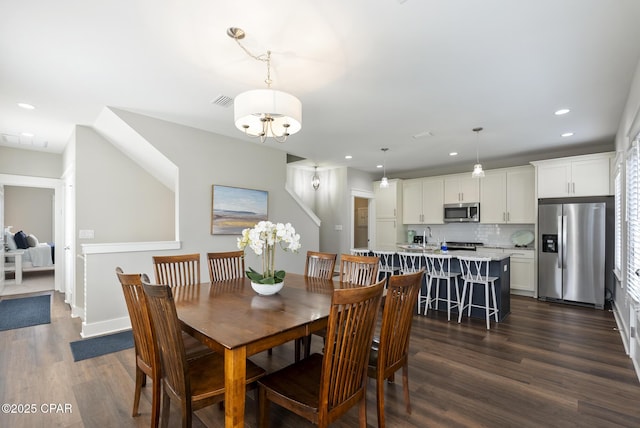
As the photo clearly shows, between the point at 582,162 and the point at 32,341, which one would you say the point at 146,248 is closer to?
the point at 32,341

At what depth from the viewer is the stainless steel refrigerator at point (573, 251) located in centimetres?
451

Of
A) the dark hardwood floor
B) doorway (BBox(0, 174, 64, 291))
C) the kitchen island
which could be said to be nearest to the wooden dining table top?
the dark hardwood floor

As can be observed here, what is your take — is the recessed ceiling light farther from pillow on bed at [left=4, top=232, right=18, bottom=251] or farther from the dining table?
pillow on bed at [left=4, top=232, right=18, bottom=251]

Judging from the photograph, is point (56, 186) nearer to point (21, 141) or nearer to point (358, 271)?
point (21, 141)

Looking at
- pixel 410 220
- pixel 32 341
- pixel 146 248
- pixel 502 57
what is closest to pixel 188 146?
pixel 146 248

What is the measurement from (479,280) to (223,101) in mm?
3740

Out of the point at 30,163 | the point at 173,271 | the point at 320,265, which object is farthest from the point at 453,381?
the point at 30,163

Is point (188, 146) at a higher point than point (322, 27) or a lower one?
lower

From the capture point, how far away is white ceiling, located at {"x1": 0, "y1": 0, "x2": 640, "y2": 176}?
6.34ft

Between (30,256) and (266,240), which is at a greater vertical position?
(266,240)

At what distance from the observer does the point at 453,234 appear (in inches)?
264

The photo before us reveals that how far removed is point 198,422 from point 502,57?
11.4 ft

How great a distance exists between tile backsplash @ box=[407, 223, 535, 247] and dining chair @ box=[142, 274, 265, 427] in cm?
594

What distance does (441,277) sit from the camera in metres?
4.02
